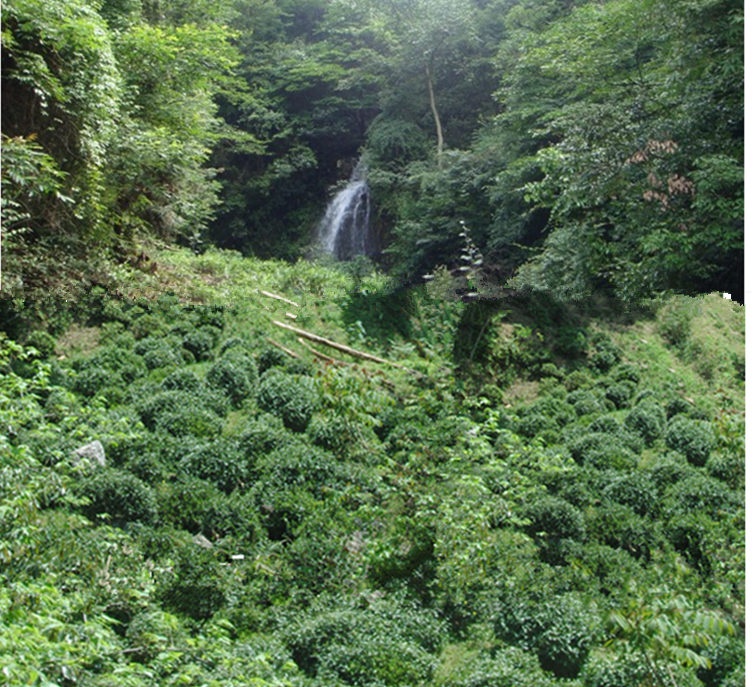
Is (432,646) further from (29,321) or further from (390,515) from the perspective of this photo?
(29,321)

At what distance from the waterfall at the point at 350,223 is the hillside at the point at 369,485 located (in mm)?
173

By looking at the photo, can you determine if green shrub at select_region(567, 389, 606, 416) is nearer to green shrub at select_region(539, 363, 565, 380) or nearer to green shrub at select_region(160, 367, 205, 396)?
green shrub at select_region(539, 363, 565, 380)

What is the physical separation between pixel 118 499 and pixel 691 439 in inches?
133

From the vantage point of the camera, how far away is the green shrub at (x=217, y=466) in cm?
478

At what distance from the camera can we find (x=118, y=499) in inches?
177

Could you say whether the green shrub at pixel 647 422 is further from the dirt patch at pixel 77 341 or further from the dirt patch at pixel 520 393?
the dirt patch at pixel 77 341

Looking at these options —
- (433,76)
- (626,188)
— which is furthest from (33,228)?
(626,188)

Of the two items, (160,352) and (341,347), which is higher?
(341,347)

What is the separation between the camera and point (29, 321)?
5250 millimetres

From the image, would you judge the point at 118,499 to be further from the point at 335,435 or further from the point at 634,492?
the point at 634,492

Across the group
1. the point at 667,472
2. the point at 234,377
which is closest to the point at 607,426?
the point at 667,472

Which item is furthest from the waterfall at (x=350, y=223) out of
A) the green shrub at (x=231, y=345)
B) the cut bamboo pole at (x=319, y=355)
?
the green shrub at (x=231, y=345)

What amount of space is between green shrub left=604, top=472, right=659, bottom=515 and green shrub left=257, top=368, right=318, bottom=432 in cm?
183

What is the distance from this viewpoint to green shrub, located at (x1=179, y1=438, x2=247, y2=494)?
15.7 feet
